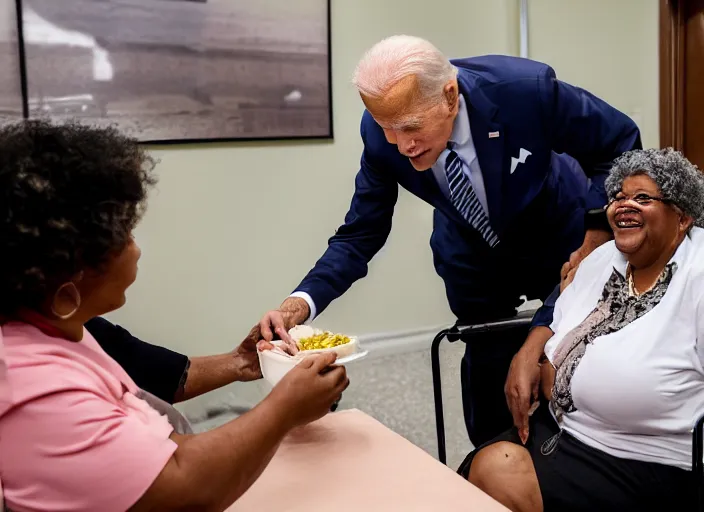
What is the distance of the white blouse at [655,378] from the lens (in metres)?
1.50

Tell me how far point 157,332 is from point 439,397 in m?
1.70

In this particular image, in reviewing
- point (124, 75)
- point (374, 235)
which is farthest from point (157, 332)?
point (374, 235)

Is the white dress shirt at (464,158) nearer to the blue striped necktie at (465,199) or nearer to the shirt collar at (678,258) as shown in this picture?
the blue striped necktie at (465,199)

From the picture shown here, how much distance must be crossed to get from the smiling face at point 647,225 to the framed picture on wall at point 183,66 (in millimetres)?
1984

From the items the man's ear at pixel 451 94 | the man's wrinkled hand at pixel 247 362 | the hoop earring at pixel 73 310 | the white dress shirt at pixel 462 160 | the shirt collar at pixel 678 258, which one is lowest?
the man's wrinkled hand at pixel 247 362

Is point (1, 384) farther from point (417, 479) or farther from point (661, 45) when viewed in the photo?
point (661, 45)

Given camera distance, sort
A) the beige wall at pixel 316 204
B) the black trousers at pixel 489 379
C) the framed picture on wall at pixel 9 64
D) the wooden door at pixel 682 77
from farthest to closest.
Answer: the wooden door at pixel 682 77, the beige wall at pixel 316 204, the framed picture on wall at pixel 9 64, the black trousers at pixel 489 379

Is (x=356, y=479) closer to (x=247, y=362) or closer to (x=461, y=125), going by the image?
(x=247, y=362)

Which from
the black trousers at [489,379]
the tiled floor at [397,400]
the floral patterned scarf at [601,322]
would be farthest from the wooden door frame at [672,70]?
Answer: the floral patterned scarf at [601,322]

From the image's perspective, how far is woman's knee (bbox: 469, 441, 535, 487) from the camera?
159 cm

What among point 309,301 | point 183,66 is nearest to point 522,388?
point 309,301

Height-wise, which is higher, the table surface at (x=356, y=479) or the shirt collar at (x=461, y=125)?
the shirt collar at (x=461, y=125)

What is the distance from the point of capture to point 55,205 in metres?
0.75

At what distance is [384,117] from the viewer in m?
1.69
